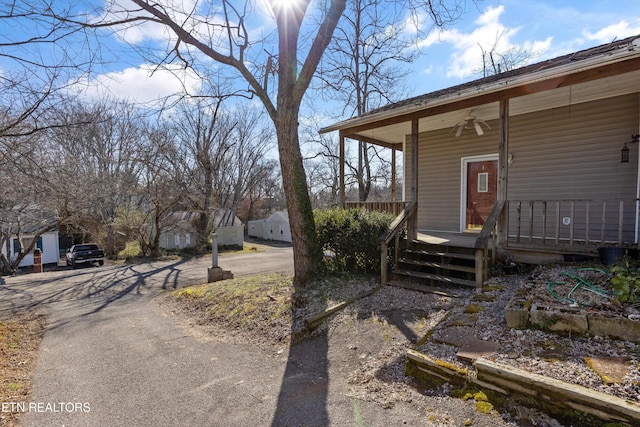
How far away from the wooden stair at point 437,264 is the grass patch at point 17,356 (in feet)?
16.6

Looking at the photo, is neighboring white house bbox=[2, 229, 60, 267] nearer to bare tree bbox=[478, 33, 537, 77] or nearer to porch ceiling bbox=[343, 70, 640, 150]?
porch ceiling bbox=[343, 70, 640, 150]

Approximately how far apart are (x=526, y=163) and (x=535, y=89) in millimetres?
2515

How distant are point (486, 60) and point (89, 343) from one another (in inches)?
867

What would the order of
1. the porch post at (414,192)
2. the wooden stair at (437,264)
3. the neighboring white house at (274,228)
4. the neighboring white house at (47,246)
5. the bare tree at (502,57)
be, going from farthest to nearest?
the neighboring white house at (274,228) < the neighboring white house at (47,246) < the bare tree at (502,57) < the porch post at (414,192) < the wooden stair at (437,264)

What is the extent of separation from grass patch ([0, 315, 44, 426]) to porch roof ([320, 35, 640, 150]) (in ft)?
21.9

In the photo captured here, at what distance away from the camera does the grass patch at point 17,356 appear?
3.11 meters

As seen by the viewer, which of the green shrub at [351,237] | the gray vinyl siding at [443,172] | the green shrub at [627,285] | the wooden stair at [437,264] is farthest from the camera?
the gray vinyl siding at [443,172]

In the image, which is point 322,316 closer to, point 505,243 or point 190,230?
point 505,243

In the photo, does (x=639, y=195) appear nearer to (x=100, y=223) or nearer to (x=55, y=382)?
(x=55, y=382)

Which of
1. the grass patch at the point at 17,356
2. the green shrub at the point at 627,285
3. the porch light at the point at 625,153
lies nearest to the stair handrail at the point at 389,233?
the green shrub at the point at 627,285

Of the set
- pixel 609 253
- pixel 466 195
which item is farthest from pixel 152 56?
pixel 609 253

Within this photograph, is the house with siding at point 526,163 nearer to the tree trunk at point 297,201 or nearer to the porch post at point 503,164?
the porch post at point 503,164

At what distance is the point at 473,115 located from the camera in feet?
23.1

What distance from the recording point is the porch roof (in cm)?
437
